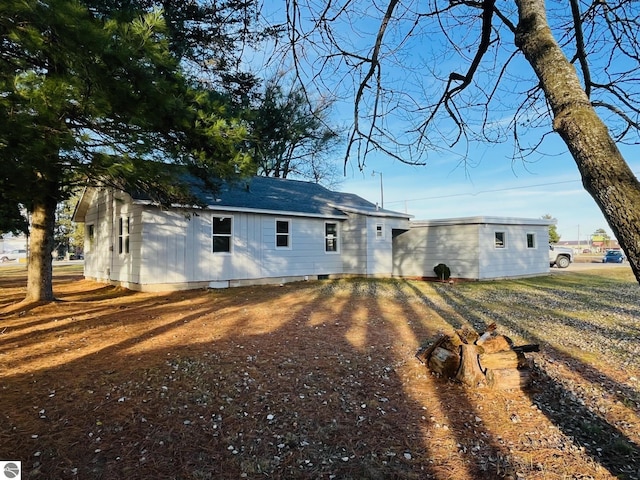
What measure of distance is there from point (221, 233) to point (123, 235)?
3.05 m

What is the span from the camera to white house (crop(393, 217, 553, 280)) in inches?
598

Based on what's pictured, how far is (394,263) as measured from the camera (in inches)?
690

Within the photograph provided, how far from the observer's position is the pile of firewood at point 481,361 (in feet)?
13.8

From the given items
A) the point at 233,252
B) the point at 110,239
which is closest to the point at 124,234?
the point at 110,239

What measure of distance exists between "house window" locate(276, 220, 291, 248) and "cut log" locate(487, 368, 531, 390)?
417 inches

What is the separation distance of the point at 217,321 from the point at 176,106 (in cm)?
376

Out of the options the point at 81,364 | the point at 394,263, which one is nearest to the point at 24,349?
the point at 81,364

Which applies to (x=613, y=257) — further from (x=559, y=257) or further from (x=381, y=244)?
(x=381, y=244)

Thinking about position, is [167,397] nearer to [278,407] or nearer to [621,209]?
[278,407]

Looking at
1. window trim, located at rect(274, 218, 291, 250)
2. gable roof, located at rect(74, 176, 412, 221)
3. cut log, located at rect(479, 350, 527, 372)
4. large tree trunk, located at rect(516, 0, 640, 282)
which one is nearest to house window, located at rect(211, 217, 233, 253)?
gable roof, located at rect(74, 176, 412, 221)

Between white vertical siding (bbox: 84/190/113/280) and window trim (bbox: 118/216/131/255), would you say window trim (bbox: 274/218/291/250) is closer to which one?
window trim (bbox: 118/216/131/255)

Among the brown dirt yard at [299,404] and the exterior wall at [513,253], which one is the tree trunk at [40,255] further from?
the exterior wall at [513,253]

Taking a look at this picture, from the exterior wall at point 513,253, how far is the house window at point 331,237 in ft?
18.4

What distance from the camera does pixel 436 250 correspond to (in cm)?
1625
